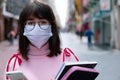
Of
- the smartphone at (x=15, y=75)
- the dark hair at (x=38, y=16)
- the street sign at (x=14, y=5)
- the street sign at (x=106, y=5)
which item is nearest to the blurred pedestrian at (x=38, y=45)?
the dark hair at (x=38, y=16)

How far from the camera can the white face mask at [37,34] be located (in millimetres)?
3295

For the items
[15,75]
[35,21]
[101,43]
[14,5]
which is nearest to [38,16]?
[35,21]

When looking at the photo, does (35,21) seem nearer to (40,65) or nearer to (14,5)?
(40,65)

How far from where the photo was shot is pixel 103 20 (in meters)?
43.0

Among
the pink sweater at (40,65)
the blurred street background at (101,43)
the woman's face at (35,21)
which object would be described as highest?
the woman's face at (35,21)

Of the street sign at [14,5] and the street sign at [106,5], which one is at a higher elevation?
the street sign at [106,5]

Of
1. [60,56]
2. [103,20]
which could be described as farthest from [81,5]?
[60,56]

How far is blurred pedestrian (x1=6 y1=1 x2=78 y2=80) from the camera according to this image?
331 centimetres

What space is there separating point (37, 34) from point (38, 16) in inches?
5.1

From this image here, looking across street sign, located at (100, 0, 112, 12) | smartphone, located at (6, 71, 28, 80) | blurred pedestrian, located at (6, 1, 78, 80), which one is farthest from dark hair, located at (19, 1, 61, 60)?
street sign, located at (100, 0, 112, 12)

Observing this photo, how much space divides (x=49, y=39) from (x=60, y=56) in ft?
0.50

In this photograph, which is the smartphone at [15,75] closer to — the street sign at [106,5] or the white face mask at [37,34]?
the white face mask at [37,34]

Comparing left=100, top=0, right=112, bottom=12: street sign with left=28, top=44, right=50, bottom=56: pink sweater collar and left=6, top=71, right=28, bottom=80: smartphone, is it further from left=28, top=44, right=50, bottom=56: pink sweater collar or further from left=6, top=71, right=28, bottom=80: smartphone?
left=6, top=71, right=28, bottom=80: smartphone

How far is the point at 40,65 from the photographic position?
11.0ft
